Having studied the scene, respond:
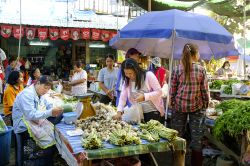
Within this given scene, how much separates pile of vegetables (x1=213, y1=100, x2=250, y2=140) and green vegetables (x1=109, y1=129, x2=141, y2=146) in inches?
73.1

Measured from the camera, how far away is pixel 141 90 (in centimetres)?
461

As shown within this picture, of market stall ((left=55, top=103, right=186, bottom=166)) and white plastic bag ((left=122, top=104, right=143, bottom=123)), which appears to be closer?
market stall ((left=55, top=103, right=186, bottom=166))

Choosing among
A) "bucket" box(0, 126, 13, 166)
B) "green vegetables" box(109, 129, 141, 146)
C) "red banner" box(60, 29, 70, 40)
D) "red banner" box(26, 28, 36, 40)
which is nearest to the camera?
"green vegetables" box(109, 129, 141, 146)

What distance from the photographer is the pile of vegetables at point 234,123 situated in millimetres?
4703

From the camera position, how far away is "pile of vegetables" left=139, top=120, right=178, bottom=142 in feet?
12.0

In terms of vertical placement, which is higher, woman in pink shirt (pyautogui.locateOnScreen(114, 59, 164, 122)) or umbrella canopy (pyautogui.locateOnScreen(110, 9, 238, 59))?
umbrella canopy (pyautogui.locateOnScreen(110, 9, 238, 59))

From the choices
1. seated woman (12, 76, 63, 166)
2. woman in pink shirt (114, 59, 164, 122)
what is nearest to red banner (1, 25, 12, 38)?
seated woman (12, 76, 63, 166)

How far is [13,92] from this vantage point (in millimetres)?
6051

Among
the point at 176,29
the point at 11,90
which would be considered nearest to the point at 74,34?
the point at 11,90

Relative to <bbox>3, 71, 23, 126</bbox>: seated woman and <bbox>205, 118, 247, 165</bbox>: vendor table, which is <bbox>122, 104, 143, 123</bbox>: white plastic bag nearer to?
<bbox>205, 118, 247, 165</bbox>: vendor table

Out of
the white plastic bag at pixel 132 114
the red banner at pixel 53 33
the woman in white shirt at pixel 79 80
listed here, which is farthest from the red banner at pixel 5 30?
the white plastic bag at pixel 132 114

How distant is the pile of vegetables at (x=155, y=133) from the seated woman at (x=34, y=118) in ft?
4.18

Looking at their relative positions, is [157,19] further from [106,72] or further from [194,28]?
[106,72]

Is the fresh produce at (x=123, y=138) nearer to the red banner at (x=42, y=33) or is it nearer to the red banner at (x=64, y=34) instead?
the red banner at (x=42, y=33)
